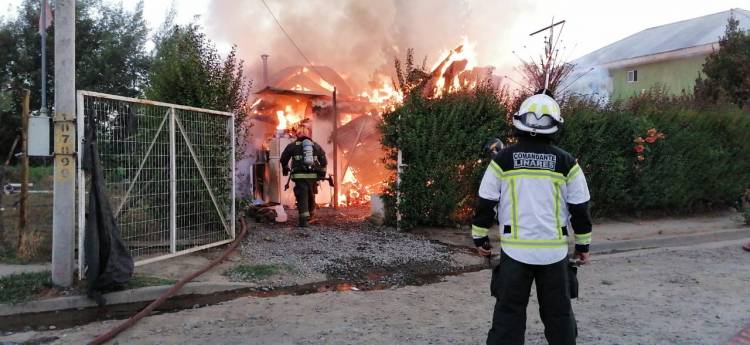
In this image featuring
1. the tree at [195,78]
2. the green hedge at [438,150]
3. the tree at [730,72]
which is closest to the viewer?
the tree at [195,78]

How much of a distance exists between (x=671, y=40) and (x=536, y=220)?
900 inches

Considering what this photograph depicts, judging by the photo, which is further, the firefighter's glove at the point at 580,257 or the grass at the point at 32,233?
the grass at the point at 32,233

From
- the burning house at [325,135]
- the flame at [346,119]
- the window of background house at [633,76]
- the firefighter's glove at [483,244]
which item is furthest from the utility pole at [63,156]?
the window of background house at [633,76]

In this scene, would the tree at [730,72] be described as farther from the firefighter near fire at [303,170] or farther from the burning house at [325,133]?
the firefighter near fire at [303,170]

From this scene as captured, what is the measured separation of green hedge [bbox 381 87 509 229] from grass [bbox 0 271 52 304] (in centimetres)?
487

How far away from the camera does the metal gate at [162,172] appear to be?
507 centimetres

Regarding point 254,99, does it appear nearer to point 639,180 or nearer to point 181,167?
point 181,167

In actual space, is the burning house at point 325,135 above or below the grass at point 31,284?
above

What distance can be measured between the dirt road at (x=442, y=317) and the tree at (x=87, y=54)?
63.0ft

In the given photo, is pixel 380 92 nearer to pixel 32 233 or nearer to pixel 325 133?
pixel 325 133

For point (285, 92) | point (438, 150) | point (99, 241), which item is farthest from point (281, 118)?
point (99, 241)

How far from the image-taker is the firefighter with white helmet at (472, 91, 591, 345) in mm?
3097

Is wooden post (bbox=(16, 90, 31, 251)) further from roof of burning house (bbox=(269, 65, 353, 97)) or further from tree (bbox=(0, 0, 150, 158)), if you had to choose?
tree (bbox=(0, 0, 150, 158))

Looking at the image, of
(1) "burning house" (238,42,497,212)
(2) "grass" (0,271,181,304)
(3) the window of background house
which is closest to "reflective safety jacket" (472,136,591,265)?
(2) "grass" (0,271,181,304)
